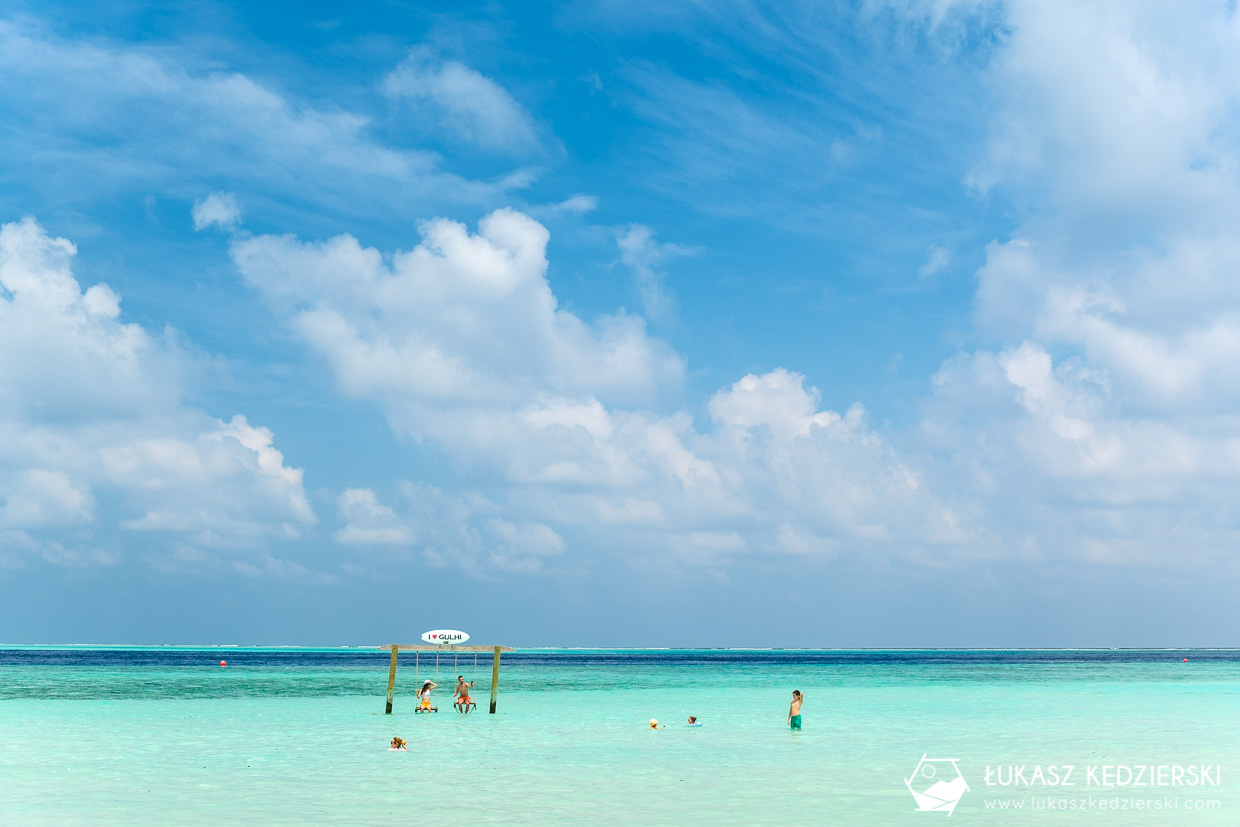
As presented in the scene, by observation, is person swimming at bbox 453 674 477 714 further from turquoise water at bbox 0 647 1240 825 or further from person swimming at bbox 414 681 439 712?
person swimming at bbox 414 681 439 712

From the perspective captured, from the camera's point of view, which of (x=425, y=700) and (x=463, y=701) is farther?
(x=463, y=701)

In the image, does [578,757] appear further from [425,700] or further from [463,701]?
[425,700]

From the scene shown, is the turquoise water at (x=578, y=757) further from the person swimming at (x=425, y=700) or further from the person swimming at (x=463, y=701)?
the person swimming at (x=425, y=700)

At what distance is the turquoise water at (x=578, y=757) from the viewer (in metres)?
20.1

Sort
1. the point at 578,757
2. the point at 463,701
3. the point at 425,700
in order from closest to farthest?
the point at 578,757 < the point at 425,700 < the point at 463,701

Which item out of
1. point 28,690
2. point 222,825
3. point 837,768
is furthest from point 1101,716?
point 28,690

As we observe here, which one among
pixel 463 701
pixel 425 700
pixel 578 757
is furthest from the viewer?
pixel 463 701

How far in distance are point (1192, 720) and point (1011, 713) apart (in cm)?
714

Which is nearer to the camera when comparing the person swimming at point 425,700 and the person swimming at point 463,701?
the person swimming at point 425,700

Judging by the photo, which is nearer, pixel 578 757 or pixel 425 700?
pixel 578 757

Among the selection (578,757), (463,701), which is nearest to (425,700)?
(463,701)

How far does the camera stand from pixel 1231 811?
64.1 ft

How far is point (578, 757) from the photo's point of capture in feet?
93.7

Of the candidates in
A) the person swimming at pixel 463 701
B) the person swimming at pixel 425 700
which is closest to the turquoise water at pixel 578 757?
the person swimming at pixel 463 701
